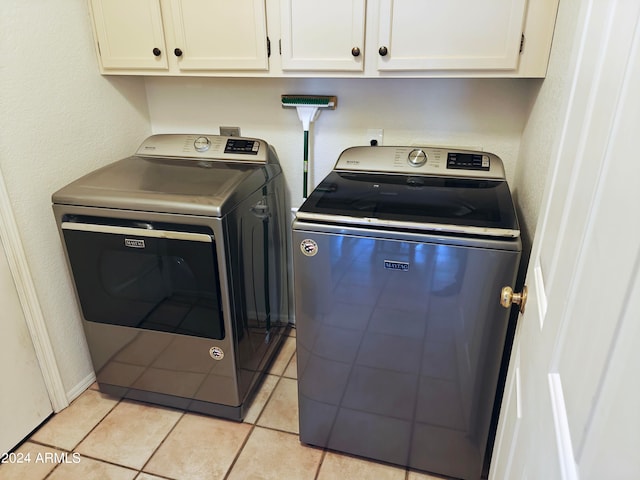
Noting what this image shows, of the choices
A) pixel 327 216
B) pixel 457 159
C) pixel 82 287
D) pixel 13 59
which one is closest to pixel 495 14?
pixel 457 159

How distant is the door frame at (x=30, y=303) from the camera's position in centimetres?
151

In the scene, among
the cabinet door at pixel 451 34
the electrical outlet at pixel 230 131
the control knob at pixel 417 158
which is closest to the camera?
the cabinet door at pixel 451 34

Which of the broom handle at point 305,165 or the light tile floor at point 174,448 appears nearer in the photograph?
the light tile floor at point 174,448

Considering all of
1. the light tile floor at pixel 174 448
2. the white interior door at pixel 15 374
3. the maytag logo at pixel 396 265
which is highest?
the maytag logo at pixel 396 265

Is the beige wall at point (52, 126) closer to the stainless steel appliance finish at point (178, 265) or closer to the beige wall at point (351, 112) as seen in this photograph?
the stainless steel appliance finish at point (178, 265)

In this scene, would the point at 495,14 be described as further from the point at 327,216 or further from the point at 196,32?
the point at 196,32

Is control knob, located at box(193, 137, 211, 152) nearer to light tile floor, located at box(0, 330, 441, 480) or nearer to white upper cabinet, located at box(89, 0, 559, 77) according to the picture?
white upper cabinet, located at box(89, 0, 559, 77)

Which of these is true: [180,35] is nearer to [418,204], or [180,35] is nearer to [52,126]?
[52,126]

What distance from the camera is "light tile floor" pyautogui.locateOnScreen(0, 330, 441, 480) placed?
1.56 metres

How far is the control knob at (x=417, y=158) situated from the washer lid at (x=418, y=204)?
0.19ft

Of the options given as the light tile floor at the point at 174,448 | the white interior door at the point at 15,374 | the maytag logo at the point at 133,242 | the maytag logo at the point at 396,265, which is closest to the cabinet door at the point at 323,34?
the maytag logo at the point at 396,265

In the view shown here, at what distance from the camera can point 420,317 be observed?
4.31 feet

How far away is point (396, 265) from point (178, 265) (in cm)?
79

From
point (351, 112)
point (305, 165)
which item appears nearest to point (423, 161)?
point (351, 112)
